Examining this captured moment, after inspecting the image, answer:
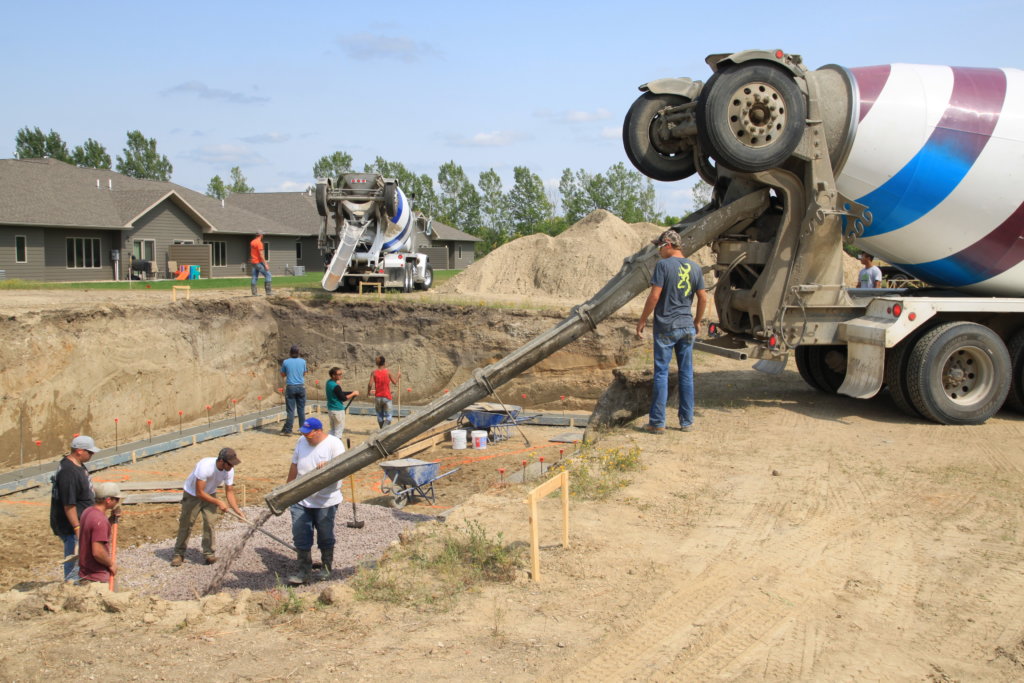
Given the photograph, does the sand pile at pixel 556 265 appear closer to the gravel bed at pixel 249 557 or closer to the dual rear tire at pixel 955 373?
the dual rear tire at pixel 955 373

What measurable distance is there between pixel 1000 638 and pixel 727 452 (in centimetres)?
353

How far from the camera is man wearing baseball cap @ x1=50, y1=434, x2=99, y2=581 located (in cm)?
739

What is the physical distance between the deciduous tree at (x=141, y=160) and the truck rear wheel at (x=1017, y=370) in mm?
77400

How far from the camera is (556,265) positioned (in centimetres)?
2531

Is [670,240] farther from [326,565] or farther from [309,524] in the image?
[326,565]

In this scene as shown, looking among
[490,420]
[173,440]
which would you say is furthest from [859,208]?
[173,440]

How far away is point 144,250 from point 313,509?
2634cm

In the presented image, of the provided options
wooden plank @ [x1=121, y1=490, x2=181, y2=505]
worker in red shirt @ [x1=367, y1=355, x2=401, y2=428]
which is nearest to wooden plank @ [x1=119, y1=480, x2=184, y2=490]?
wooden plank @ [x1=121, y1=490, x2=181, y2=505]

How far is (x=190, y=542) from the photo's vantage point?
9047 millimetres

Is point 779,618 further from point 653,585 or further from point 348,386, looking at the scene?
point 348,386

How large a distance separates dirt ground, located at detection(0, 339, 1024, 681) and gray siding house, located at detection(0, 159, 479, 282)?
18683 millimetres

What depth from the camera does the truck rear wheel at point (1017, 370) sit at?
30.8 feet

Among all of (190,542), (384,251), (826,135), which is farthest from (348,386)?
(826,135)

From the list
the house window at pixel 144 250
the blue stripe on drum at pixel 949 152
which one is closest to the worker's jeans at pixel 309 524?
the blue stripe on drum at pixel 949 152
